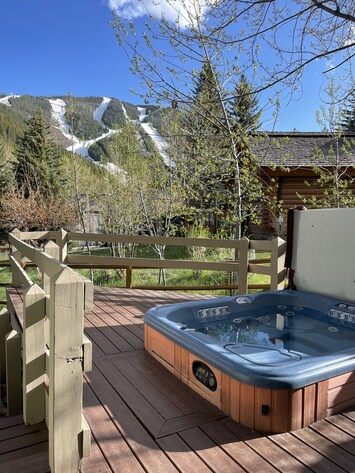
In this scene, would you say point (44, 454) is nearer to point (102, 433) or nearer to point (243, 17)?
point (102, 433)

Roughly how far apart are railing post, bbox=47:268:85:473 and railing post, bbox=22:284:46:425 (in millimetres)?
346

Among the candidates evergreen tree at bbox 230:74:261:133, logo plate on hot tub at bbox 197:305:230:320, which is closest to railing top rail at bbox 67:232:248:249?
logo plate on hot tub at bbox 197:305:230:320

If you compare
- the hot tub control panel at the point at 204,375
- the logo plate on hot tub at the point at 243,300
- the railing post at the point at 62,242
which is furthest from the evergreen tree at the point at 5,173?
the hot tub control panel at the point at 204,375

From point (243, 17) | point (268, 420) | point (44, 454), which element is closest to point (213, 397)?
point (268, 420)

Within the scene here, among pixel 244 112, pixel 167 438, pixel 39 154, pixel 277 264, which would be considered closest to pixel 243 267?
pixel 277 264

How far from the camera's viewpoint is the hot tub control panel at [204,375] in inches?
77.5

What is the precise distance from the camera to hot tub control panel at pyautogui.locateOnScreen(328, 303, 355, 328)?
126 inches

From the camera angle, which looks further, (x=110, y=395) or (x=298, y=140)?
(x=298, y=140)

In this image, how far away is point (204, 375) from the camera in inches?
80.1

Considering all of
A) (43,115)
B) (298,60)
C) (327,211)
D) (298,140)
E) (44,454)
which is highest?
(43,115)

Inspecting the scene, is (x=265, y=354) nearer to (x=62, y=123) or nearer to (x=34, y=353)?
(x=34, y=353)

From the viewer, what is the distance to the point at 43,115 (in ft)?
67.7

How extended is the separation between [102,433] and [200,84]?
5500 mm

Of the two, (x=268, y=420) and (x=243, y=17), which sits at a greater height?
(x=243, y=17)
